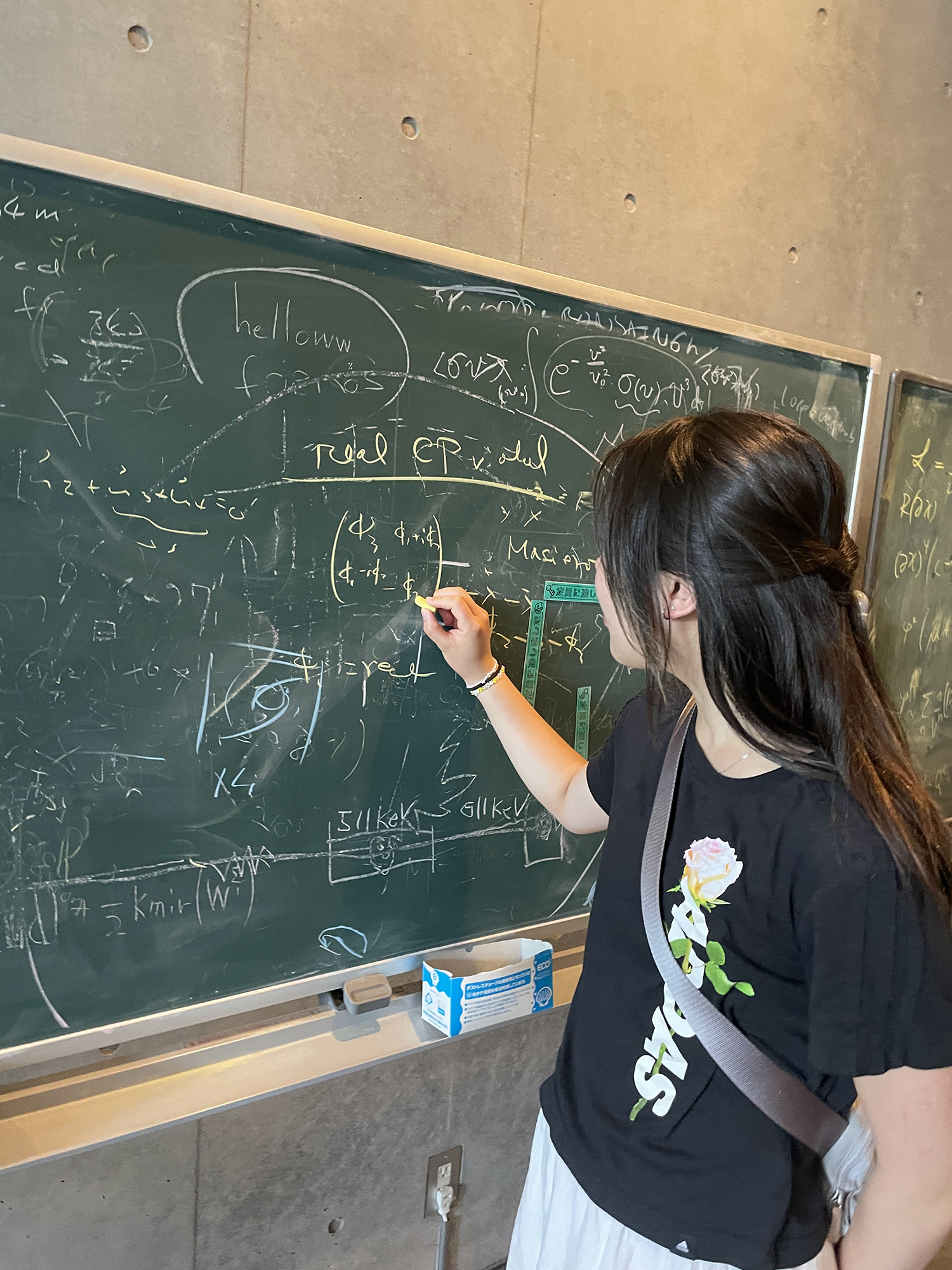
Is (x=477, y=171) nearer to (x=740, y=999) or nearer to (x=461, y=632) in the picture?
(x=461, y=632)

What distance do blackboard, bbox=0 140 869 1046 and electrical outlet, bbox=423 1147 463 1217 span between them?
628 mm

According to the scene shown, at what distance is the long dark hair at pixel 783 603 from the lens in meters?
0.94

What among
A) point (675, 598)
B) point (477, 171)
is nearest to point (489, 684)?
point (675, 598)

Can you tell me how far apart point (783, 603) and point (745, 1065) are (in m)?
0.54

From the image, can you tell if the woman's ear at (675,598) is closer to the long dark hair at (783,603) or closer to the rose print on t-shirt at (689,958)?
the long dark hair at (783,603)

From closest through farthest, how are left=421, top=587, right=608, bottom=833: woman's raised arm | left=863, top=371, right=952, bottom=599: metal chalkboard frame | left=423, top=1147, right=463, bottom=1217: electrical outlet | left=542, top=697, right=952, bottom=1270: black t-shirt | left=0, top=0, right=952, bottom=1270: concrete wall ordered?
left=542, top=697, right=952, bottom=1270: black t-shirt < left=0, top=0, right=952, bottom=1270: concrete wall < left=421, top=587, right=608, bottom=833: woman's raised arm < left=423, top=1147, right=463, bottom=1217: electrical outlet < left=863, top=371, right=952, bottom=599: metal chalkboard frame

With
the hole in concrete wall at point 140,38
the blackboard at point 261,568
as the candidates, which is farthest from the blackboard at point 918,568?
the hole in concrete wall at point 140,38

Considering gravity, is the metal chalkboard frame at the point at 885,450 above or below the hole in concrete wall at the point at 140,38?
below

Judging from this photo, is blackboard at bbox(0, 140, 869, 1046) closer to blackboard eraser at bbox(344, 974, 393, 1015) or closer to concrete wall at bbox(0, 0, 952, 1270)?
blackboard eraser at bbox(344, 974, 393, 1015)

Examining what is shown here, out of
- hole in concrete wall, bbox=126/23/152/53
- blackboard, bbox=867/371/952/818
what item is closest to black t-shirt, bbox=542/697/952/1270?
hole in concrete wall, bbox=126/23/152/53

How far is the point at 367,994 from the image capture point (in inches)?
59.9

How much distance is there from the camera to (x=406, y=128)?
153 cm

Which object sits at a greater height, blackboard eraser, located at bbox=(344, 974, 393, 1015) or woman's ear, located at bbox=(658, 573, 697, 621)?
woman's ear, located at bbox=(658, 573, 697, 621)

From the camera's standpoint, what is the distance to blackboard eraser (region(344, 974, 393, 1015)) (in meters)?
1.51
